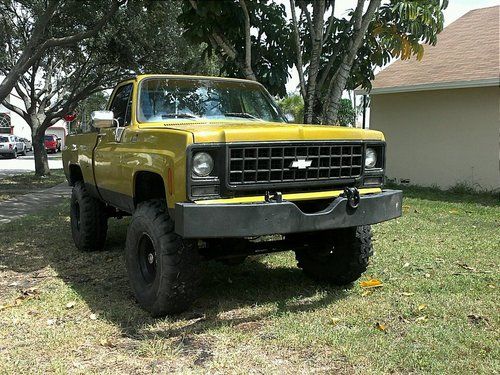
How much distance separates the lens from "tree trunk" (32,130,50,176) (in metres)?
18.8

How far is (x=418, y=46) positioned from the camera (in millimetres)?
8500

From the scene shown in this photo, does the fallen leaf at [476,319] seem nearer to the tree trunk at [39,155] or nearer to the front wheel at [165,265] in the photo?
the front wheel at [165,265]

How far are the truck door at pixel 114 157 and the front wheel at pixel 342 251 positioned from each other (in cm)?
174

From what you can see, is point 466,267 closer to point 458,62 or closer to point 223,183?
point 223,183

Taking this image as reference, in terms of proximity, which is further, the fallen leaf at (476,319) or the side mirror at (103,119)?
the side mirror at (103,119)

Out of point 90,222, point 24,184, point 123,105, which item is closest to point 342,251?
point 123,105

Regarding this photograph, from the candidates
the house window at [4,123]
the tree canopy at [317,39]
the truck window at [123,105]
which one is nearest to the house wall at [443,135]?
the tree canopy at [317,39]

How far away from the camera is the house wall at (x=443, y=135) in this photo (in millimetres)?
12758

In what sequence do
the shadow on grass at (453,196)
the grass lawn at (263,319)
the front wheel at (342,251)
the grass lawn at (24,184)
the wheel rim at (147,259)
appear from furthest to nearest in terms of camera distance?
1. the grass lawn at (24,184)
2. the shadow on grass at (453,196)
3. the front wheel at (342,251)
4. the wheel rim at (147,259)
5. the grass lawn at (263,319)

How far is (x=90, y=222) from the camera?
6.61 meters

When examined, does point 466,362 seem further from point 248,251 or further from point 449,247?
point 449,247

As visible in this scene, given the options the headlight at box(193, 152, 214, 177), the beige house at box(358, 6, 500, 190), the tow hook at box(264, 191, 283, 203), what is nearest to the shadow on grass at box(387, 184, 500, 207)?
the beige house at box(358, 6, 500, 190)

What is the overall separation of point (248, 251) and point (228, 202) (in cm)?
77

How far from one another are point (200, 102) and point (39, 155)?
15724 millimetres
